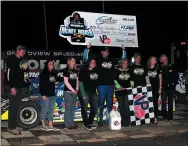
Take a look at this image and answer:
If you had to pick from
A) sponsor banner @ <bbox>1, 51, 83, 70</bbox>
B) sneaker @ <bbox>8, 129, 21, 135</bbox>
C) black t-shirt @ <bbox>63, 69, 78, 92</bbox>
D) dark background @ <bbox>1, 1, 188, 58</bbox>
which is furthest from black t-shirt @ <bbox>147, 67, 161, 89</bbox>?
dark background @ <bbox>1, 1, 188, 58</bbox>

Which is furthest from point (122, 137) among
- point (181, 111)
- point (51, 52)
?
point (51, 52)

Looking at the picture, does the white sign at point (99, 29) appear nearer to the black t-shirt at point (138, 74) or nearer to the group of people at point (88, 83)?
the group of people at point (88, 83)

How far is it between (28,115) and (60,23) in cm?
2644

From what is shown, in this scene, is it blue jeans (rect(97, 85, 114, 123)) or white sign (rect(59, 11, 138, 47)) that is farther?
white sign (rect(59, 11, 138, 47))

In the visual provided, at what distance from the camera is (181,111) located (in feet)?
33.6

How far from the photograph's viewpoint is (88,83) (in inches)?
296

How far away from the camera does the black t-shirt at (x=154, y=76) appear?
8.15 m

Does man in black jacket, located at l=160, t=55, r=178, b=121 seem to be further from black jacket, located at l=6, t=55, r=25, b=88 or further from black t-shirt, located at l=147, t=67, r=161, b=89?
black jacket, located at l=6, t=55, r=25, b=88

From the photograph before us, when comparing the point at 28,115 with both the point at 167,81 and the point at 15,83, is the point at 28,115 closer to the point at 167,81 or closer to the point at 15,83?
the point at 15,83

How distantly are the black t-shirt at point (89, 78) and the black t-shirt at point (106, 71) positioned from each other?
0.39 feet

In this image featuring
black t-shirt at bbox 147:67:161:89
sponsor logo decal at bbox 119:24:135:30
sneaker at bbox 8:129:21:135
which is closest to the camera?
sneaker at bbox 8:129:21:135

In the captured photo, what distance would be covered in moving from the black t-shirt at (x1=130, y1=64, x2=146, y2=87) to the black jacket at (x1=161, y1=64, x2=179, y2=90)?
26.7 inches

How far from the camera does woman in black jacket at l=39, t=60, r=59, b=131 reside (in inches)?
284

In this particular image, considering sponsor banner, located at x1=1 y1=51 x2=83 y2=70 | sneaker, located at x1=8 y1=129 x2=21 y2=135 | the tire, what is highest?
sponsor banner, located at x1=1 y1=51 x2=83 y2=70
